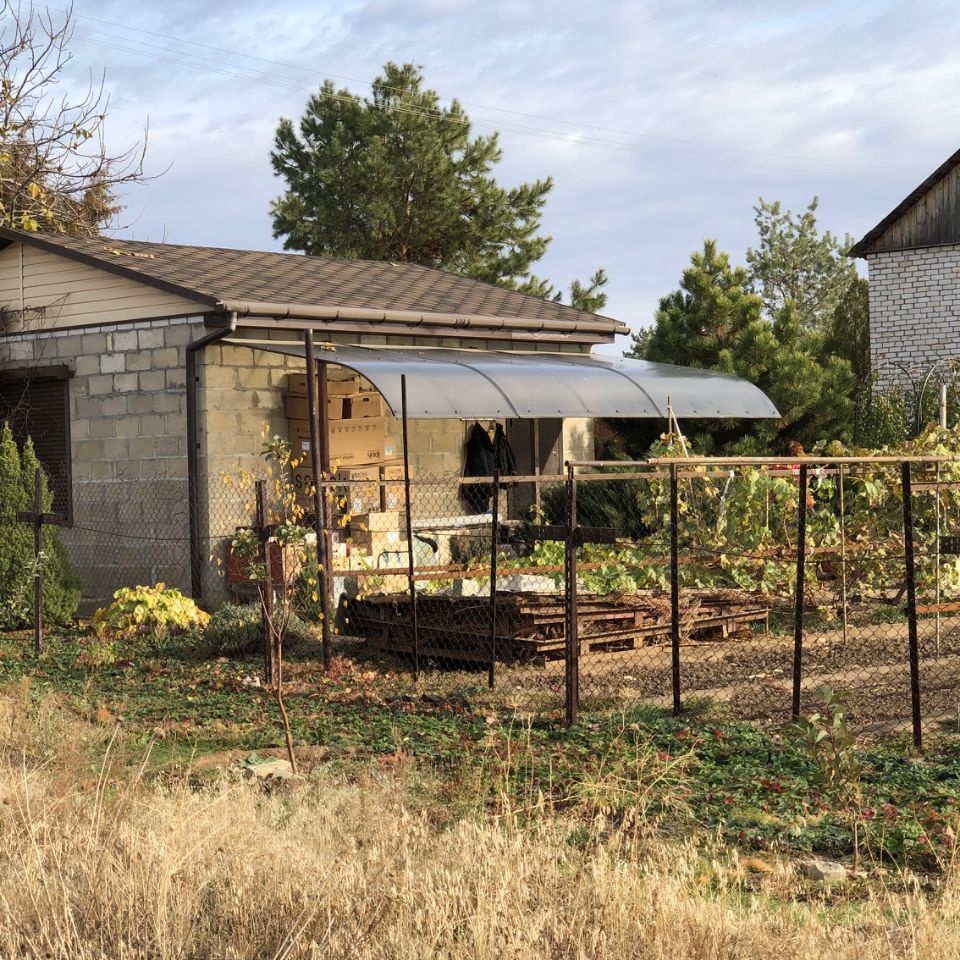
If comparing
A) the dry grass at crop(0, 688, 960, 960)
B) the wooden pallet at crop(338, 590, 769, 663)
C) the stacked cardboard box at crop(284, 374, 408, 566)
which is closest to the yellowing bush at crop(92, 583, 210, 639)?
the stacked cardboard box at crop(284, 374, 408, 566)

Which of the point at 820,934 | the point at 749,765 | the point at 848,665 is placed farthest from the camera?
the point at 848,665

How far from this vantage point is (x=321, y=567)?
34.6 feet

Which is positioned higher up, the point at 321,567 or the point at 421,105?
the point at 421,105

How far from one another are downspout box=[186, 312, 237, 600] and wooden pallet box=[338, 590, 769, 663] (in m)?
3.01

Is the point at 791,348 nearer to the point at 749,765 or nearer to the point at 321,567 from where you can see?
the point at 321,567

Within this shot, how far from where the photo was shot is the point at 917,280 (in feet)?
75.2

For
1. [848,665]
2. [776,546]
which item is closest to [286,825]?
[848,665]

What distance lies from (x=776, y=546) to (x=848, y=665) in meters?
2.30

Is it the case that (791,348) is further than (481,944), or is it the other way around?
(791,348)

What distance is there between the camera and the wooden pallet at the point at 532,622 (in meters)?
10.4

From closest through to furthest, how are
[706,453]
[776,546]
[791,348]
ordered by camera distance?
[776,546] → [706,453] → [791,348]

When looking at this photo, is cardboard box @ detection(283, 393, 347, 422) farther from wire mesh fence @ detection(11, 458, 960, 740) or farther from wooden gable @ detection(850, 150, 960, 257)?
wooden gable @ detection(850, 150, 960, 257)

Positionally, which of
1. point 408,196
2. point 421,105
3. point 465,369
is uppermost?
point 421,105

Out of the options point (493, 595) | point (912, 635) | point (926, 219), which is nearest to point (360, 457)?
point (493, 595)
